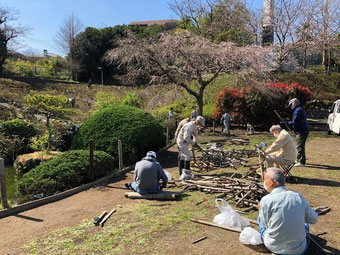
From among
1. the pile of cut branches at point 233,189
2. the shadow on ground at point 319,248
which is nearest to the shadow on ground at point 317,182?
the pile of cut branches at point 233,189

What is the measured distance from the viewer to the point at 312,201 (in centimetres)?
671

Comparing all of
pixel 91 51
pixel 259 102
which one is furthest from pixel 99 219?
pixel 91 51

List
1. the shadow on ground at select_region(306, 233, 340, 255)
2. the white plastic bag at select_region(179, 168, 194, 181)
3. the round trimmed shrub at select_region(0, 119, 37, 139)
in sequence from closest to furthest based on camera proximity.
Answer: the shadow on ground at select_region(306, 233, 340, 255) → the white plastic bag at select_region(179, 168, 194, 181) → the round trimmed shrub at select_region(0, 119, 37, 139)

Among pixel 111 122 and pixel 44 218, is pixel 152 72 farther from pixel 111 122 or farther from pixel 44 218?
pixel 44 218

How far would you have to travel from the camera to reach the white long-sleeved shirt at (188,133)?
8.73 meters

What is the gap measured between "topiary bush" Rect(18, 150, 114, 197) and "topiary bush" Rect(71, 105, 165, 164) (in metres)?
1.25

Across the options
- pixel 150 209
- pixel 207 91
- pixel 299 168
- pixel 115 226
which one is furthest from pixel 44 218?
pixel 207 91

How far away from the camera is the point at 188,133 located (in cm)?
873

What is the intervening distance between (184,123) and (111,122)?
322cm

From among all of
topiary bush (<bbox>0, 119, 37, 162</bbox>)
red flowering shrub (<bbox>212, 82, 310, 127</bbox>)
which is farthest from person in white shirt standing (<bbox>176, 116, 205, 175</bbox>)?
red flowering shrub (<bbox>212, 82, 310, 127</bbox>)

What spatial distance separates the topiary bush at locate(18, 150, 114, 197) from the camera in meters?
7.72

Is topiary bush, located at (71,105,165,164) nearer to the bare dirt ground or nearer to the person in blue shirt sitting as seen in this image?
the bare dirt ground

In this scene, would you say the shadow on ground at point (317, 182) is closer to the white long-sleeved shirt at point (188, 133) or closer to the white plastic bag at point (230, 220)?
the white long-sleeved shirt at point (188, 133)

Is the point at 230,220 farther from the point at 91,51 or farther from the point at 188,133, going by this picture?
the point at 91,51
